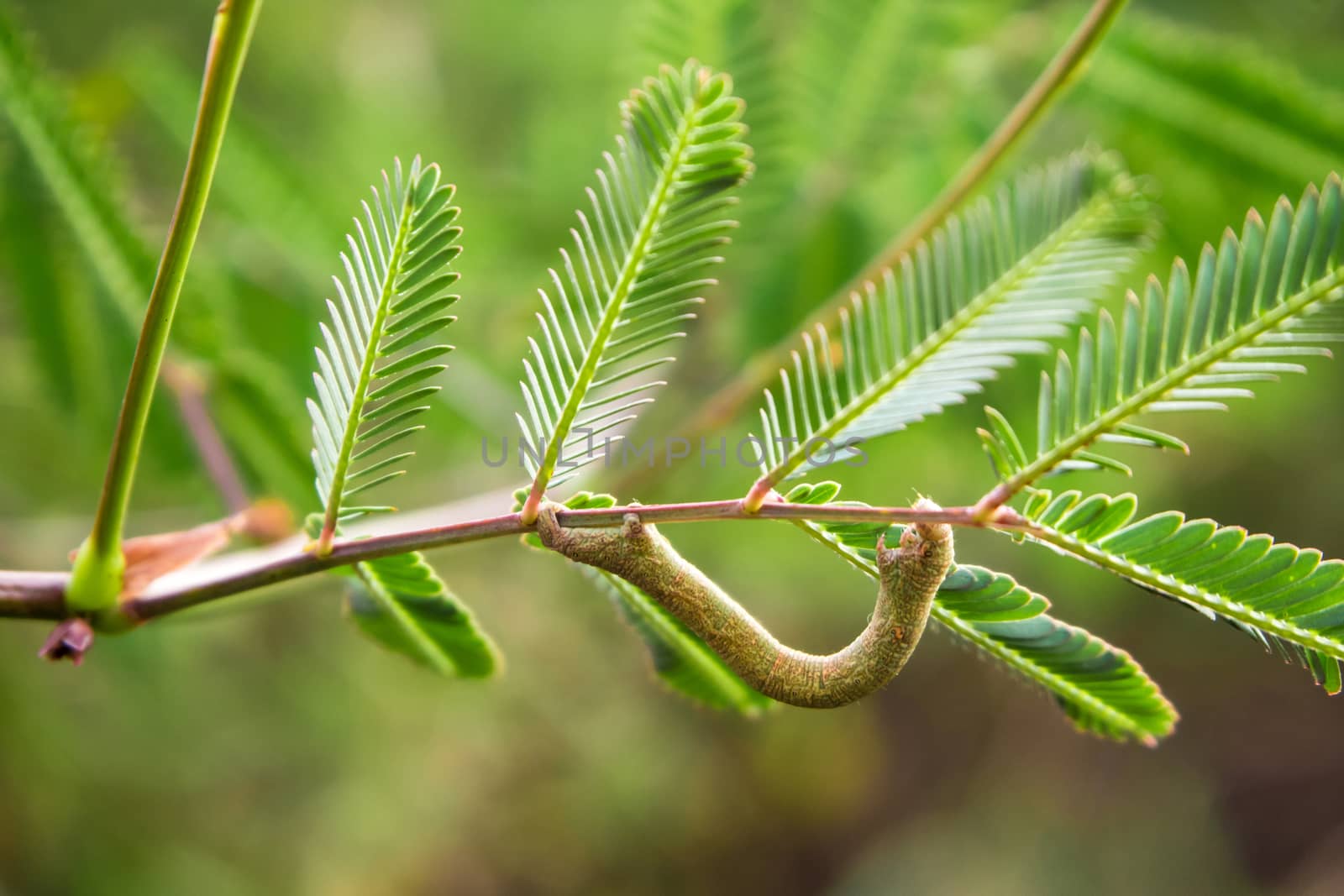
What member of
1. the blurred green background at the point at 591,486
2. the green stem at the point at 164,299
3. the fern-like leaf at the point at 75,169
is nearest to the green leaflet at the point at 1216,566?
the blurred green background at the point at 591,486

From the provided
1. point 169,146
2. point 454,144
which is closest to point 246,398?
point 169,146

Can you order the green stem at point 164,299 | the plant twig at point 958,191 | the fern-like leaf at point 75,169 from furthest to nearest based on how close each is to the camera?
1. the fern-like leaf at point 75,169
2. the plant twig at point 958,191
3. the green stem at point 164,299

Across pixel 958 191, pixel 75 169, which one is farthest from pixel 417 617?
pixel 75 169

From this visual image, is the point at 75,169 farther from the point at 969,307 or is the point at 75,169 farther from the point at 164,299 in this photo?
the point at 969,307

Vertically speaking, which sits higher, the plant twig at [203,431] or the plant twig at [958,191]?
the plant twig at [958,191]

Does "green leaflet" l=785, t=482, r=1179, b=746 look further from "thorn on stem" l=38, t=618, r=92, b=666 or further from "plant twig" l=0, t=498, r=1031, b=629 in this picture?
"thorn on stem" l=38, t=618, r=92, b=666

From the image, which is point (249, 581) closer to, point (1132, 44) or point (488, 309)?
point (1132, 44)

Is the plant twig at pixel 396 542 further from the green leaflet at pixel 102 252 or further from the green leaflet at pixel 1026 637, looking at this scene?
the green leaflet at pixel 102 252

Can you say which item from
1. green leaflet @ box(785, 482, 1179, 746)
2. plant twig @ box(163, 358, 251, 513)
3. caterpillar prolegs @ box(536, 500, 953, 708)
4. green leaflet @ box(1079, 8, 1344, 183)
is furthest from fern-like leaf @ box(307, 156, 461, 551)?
green leaflet @ box(1079, 8, 1344, 183)
